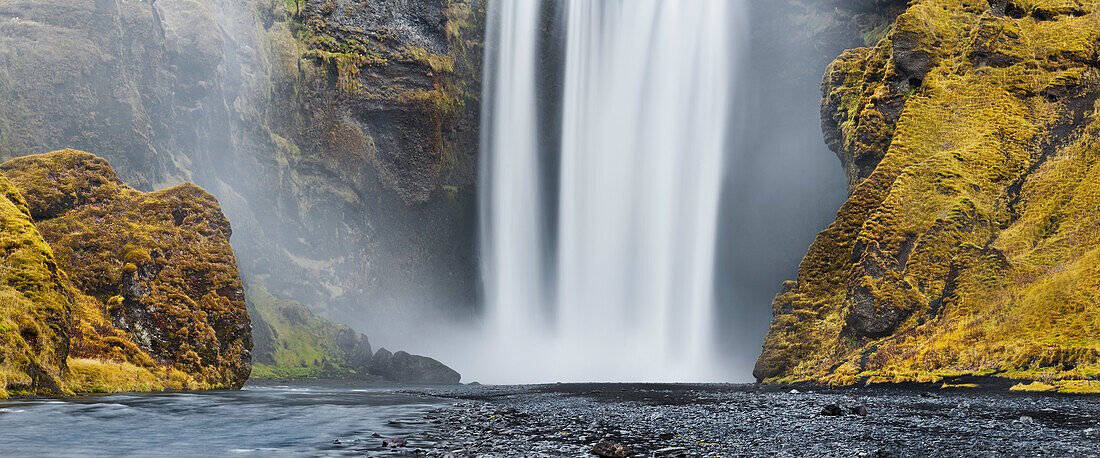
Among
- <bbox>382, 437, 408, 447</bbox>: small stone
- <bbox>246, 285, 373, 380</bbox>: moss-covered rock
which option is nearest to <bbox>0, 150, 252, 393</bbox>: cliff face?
<bbox>382, 437, 408, 447</bbox>: small stone

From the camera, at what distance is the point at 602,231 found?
2414 inches

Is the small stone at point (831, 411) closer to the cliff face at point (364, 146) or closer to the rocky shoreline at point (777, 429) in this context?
the rocky shoreline at point (777, 429)

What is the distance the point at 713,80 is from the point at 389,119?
28130mm

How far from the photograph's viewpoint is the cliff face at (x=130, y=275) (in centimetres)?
2402

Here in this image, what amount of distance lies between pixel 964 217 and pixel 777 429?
25190 millimetres

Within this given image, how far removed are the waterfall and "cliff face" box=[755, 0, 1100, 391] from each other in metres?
17.0

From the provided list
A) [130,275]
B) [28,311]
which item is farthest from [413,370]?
[28,311]

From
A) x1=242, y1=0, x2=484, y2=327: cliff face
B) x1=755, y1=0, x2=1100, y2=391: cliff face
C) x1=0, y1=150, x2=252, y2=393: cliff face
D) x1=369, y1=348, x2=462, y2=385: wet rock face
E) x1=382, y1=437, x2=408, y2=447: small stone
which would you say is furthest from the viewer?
x1=242, y1=0, x2=484, y2=327: cliff face

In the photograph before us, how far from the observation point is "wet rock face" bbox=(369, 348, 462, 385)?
5016 centimetres

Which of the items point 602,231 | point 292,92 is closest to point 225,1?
point 292,92

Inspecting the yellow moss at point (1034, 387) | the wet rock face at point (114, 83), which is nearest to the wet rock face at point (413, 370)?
the wet rock face at point (114, 83)

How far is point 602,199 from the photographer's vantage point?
2430 inches

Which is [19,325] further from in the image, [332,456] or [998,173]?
[998,173]

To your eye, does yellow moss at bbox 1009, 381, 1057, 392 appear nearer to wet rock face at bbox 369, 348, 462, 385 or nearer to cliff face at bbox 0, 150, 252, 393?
cliff face at bbox 0, 150, 252, 393
